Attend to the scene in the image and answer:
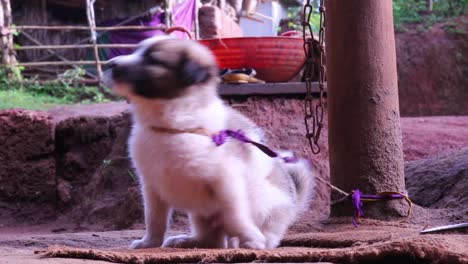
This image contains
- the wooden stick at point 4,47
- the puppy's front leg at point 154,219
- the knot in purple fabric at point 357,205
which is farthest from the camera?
the wooden stick at point 4,47

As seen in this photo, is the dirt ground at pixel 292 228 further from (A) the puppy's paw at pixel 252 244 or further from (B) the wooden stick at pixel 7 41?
(B) the wooden stick at pixel 7 41

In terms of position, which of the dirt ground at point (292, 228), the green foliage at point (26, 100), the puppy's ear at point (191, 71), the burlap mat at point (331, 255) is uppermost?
the puppy's ear at point (191, 71)

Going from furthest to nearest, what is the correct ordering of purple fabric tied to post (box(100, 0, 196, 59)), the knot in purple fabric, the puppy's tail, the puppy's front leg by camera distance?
purple fabric tied to post (box(100, 0, 196, 59))
the knot in purple fabric
the puppy's tail
the puppy's front leg

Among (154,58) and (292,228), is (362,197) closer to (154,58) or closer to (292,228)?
(292,228)

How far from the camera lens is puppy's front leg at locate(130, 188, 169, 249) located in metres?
3.31

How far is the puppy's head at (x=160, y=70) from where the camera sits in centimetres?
306

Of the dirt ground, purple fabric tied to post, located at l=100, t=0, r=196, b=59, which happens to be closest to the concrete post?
the dirt ground

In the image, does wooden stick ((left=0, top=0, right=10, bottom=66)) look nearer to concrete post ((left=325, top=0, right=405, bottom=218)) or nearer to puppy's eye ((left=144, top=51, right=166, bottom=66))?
concrete post ((left=325, top=0, right=405, bottom=218))

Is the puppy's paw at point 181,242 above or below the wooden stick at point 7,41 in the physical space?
below

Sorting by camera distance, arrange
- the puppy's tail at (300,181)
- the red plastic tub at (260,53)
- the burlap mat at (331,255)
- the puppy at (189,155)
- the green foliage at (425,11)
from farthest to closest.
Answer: the green foliage at (425,11), the red plastic tub at (260,53), the puppy's tail at (300,181), the puppy at (189,155), the burlap mat at (331,255)

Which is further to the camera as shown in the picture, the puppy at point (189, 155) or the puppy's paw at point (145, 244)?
the puppy's paw at point (145, 244)

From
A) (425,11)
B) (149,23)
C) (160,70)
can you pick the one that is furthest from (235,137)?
(425,11)

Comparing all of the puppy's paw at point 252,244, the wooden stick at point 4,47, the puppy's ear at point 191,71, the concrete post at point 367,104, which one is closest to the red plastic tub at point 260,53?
the concrete post at point 367,104

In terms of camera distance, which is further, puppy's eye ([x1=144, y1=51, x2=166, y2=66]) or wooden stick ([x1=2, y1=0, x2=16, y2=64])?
wooden stick ([x1=2, y1=0, x2=16, y2=64])
